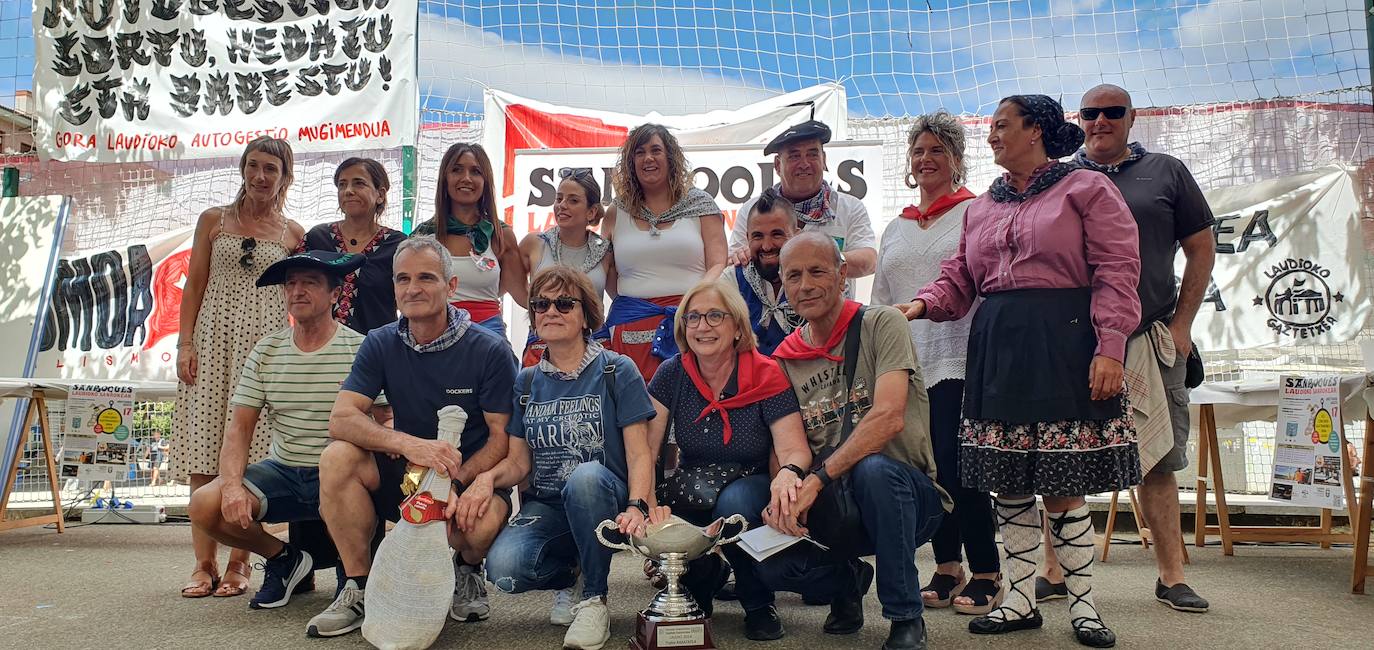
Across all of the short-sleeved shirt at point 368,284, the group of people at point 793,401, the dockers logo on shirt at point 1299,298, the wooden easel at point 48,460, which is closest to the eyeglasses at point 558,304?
the group of people at point 793,401

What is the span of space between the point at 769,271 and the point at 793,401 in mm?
622

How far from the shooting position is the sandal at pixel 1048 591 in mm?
2959

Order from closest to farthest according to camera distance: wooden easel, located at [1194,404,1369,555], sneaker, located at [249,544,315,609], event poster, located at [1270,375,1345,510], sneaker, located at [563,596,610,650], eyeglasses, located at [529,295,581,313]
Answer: sneaker, located at [563,596,610,650] < eyeglasses, located at [529,295,581,313] < sneaker, located at [249,544,315,609] < event poster, located at [1270,375,1345,510] < wooden easel, located at [1194,404,1369,555]

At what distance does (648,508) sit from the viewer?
7.93 ft

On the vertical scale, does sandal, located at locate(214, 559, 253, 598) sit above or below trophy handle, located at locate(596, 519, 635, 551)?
below

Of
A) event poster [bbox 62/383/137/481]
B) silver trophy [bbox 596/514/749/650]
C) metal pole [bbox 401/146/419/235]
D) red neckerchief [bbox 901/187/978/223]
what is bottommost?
silver trophy [bbox 596/514/749/650]

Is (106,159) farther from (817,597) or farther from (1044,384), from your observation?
(1044,384)

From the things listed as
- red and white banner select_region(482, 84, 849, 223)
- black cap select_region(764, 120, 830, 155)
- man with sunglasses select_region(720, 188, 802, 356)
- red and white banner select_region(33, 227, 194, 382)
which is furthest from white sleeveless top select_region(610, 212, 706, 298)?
red and white banner select_region(33, 227, 194, 382)

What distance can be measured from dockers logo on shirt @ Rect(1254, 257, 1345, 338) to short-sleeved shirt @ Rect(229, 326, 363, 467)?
488 cm

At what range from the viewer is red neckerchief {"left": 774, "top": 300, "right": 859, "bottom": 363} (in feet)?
8.36

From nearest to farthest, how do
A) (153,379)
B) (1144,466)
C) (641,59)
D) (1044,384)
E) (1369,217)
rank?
1. (1044,384)
2. (1144,466)
3. (1369,217)
4. (153,379)
5. (641,59)

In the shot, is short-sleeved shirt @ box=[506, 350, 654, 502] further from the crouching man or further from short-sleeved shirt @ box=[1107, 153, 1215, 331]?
short-sleeved shirt @ box=[1107, 153, 1215, 331]

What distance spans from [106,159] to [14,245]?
3.54ft

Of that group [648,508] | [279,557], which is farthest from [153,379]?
[648,508]
